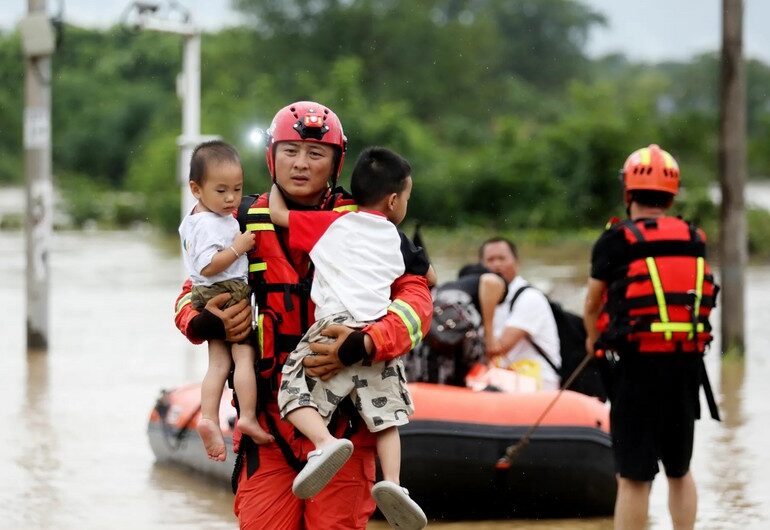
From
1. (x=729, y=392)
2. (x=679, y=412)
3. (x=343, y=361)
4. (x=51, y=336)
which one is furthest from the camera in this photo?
(x=51, y=336)

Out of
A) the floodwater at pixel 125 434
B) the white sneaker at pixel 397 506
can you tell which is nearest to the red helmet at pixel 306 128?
the white sneaker at pixel 397 506

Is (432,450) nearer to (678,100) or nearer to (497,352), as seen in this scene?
(497,352)

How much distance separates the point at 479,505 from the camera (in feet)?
26.5

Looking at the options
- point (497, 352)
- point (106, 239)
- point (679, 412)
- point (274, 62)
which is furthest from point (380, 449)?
point (274, 62)

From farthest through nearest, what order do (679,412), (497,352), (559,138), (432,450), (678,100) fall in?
(678,100), (559,138), (497,352), (432,450), (679,412)

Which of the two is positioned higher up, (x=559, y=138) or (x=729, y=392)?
(x=559, y=138)

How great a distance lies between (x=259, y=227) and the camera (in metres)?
4.84

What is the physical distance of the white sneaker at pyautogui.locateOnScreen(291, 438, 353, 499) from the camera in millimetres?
4484

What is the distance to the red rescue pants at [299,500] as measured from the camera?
15.4 ft

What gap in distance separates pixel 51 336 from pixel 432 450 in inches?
415

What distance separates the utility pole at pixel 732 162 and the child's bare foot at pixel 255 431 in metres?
10.4

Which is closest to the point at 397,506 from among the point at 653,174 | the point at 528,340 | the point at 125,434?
the point at 653,174

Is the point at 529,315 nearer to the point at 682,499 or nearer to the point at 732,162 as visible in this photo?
the point at 682,499

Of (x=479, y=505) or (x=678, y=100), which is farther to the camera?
(x=678, y=100)
